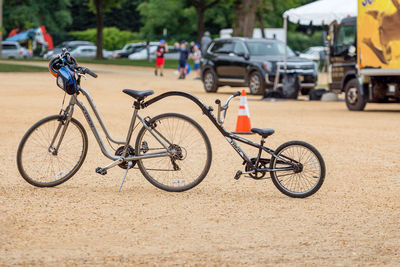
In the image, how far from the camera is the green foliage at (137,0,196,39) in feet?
256

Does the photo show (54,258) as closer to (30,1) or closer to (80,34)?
(30,1)

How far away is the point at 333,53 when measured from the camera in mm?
21312

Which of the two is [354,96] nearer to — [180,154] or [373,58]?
[373,58]

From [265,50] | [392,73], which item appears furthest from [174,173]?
[265,50]

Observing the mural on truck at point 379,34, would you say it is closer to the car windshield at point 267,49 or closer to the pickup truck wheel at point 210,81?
the car windshield at point 267,49

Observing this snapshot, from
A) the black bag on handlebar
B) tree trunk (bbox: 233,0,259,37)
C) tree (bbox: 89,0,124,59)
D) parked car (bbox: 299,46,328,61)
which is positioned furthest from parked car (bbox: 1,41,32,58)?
the black bag on handlebar

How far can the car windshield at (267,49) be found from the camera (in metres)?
26.1

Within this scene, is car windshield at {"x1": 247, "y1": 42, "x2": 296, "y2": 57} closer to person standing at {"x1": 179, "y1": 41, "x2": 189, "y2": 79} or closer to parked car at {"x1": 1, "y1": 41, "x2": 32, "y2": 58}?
person standing at {"x1": 179, "y1": 41, "x2": 189, "y2": 79}

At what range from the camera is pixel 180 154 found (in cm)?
783

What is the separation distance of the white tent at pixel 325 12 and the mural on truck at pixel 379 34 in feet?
21.9

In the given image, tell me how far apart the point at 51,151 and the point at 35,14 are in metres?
67.7

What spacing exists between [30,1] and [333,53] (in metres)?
55.7

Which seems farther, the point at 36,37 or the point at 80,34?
the point at 80,34

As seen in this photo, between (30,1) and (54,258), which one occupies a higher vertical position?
(30,1)
